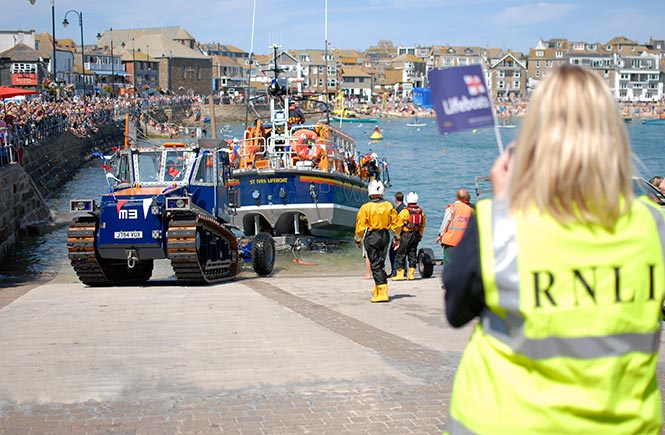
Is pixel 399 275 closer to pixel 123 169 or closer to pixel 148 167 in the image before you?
pixel 148 167

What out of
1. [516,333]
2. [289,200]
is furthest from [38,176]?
[516,333]

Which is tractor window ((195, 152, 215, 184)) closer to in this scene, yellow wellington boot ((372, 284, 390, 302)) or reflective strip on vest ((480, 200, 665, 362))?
yellow wellington boot ((372, 284, 390, 302))

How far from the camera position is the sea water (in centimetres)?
2060

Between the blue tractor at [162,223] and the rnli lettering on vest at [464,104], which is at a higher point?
the rnli lettering on vest at [464,104]

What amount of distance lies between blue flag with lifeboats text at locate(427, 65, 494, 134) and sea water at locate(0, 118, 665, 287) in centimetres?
79

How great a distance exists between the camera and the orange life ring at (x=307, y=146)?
80.9ft

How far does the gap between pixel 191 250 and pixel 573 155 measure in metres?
12.1

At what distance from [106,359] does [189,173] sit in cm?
Answer: 876

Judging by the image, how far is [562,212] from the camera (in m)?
2.70

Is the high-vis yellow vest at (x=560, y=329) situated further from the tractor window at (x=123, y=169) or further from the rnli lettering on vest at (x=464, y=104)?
the tractor window at (x=123, y=169)

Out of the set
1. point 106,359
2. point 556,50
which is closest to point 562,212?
point 106,359

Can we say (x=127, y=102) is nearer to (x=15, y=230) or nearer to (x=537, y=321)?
(x=15, y=230)

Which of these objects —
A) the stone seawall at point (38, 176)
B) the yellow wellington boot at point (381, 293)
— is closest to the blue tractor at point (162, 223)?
the yellow wellington boot at point (381, 293)

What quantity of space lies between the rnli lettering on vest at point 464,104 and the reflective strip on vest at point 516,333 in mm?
1632
